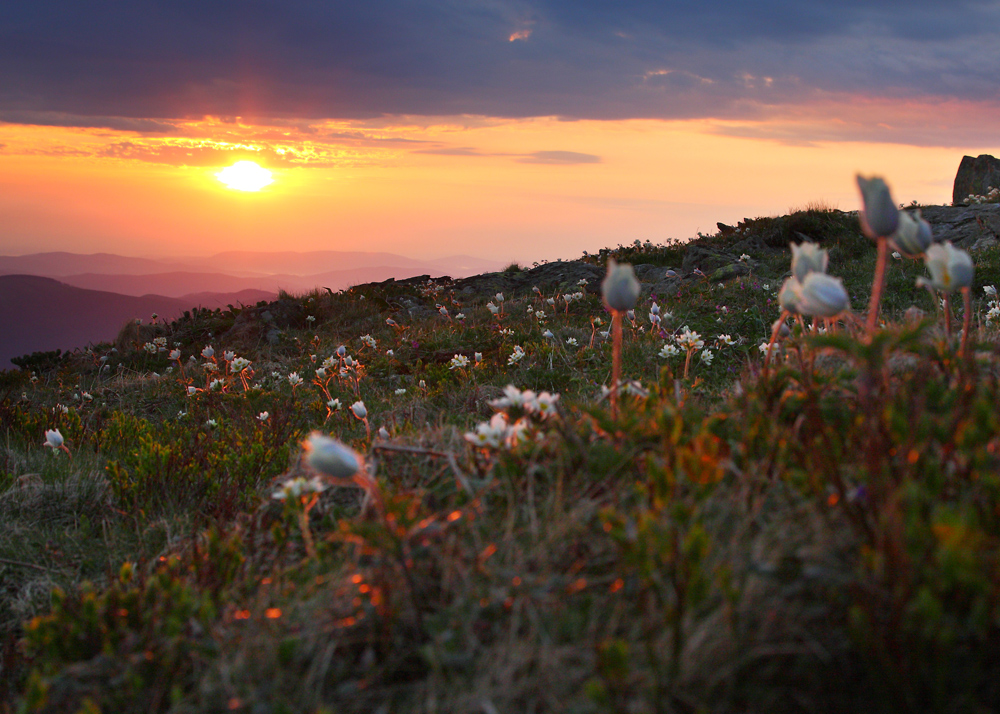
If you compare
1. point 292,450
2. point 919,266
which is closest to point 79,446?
point 292,450

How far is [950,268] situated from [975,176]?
80.2 feet

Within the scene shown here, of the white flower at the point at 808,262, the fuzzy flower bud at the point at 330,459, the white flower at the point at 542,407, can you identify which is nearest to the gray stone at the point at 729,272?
the white flower at the point at 808,262

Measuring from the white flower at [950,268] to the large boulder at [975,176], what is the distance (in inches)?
903

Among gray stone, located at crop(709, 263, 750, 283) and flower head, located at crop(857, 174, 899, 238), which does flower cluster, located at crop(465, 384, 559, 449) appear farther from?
gray stone, located at crop(709, 263, 750, 283)

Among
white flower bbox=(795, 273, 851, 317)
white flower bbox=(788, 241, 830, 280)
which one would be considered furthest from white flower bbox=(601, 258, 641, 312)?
white flower bbox=(788, 241, 830, 280)

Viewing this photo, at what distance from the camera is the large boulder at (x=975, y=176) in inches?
813

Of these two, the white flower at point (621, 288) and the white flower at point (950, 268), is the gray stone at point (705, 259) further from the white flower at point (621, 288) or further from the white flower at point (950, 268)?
the white flower at point (621, 288)

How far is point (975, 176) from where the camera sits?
21.2 metres

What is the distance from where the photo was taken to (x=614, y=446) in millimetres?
2123

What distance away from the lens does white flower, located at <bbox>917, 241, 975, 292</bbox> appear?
6.27ft

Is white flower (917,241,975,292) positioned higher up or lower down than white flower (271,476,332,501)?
higher up

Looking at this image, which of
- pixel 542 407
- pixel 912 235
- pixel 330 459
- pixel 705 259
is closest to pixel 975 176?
pixel 705 259

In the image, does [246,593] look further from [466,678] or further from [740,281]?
[740,281]

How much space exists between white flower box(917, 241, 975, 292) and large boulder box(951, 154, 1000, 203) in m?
22.9
